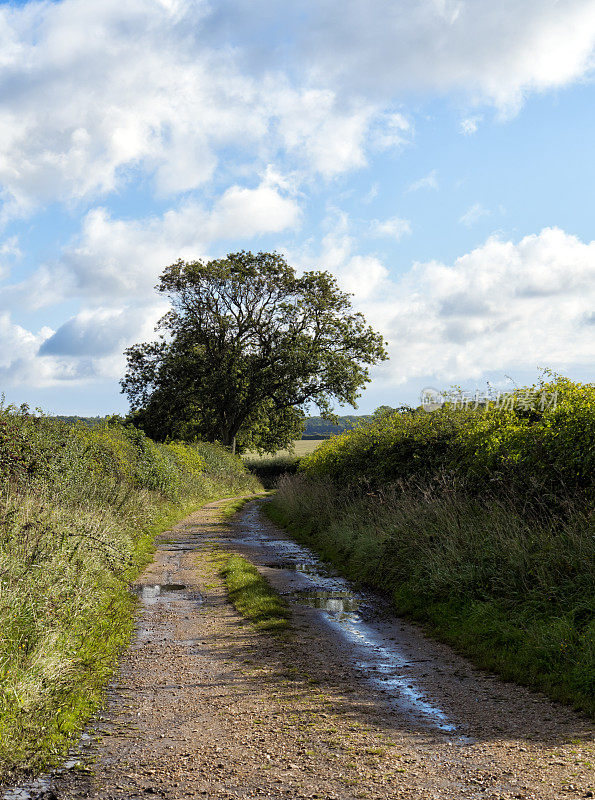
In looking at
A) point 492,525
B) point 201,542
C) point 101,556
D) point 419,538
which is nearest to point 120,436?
point 201,542

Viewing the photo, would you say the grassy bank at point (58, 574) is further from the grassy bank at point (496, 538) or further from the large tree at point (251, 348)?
the large tree at point (251, 348)

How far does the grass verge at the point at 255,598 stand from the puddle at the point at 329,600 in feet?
1.54

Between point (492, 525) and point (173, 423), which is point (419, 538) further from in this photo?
point (173, 423)

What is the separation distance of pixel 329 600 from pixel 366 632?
2165 millimetres

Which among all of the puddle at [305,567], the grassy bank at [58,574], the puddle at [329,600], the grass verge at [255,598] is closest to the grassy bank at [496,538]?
the puddle at [305,567]

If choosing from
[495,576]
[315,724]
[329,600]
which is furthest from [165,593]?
[315,724]

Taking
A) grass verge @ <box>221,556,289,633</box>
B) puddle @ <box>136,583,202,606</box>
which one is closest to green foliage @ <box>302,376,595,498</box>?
grass verge @ <box>221,556,289,633</box>

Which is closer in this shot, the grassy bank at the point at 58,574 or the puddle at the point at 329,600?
the grassy bank at the point at 58,574

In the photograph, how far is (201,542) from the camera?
18.0m

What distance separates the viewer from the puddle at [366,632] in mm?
6324

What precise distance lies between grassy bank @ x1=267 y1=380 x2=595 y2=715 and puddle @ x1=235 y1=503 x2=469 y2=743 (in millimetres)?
575

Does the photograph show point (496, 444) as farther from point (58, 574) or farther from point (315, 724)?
point (58, 574)

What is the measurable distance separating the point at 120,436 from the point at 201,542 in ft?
27.3

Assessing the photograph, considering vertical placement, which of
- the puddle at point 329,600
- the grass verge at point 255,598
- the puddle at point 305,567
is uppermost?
the grass verge at point 255,598
